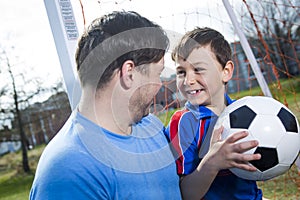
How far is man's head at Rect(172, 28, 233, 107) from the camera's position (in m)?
2.00

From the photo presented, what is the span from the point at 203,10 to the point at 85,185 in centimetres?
249

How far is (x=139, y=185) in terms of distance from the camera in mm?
1364

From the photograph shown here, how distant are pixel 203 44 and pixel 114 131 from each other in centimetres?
85

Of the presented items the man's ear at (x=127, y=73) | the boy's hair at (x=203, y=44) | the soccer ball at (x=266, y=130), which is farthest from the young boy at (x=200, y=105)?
the man's ear at (x=127, y=73)

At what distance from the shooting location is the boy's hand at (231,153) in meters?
1.54

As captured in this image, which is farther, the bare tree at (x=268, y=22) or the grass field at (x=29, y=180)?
the grass field at (x=29, y=180)

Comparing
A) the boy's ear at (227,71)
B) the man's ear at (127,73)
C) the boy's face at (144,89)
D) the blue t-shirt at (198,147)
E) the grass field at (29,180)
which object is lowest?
the grass field at (29,180)

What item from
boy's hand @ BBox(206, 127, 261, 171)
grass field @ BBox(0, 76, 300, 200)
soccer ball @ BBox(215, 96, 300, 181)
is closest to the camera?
boy's hand @ BBox(206, 127, 261, 171)

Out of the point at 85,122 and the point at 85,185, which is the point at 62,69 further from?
the point at 85,185

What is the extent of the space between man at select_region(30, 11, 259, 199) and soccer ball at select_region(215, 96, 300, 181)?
0.84 ft

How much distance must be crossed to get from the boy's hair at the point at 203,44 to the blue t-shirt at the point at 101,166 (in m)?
0.63

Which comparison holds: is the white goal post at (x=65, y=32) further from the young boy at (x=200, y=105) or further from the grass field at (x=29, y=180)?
the grass field at (x=29, y=180)

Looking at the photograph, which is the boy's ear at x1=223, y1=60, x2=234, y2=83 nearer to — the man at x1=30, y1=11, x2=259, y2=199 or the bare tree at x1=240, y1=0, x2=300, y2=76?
the man at x1=30, y1=11, x2=259, y2=199

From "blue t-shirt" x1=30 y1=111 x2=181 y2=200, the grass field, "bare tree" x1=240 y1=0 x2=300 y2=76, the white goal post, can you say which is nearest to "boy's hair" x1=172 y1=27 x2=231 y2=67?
the white goal post
